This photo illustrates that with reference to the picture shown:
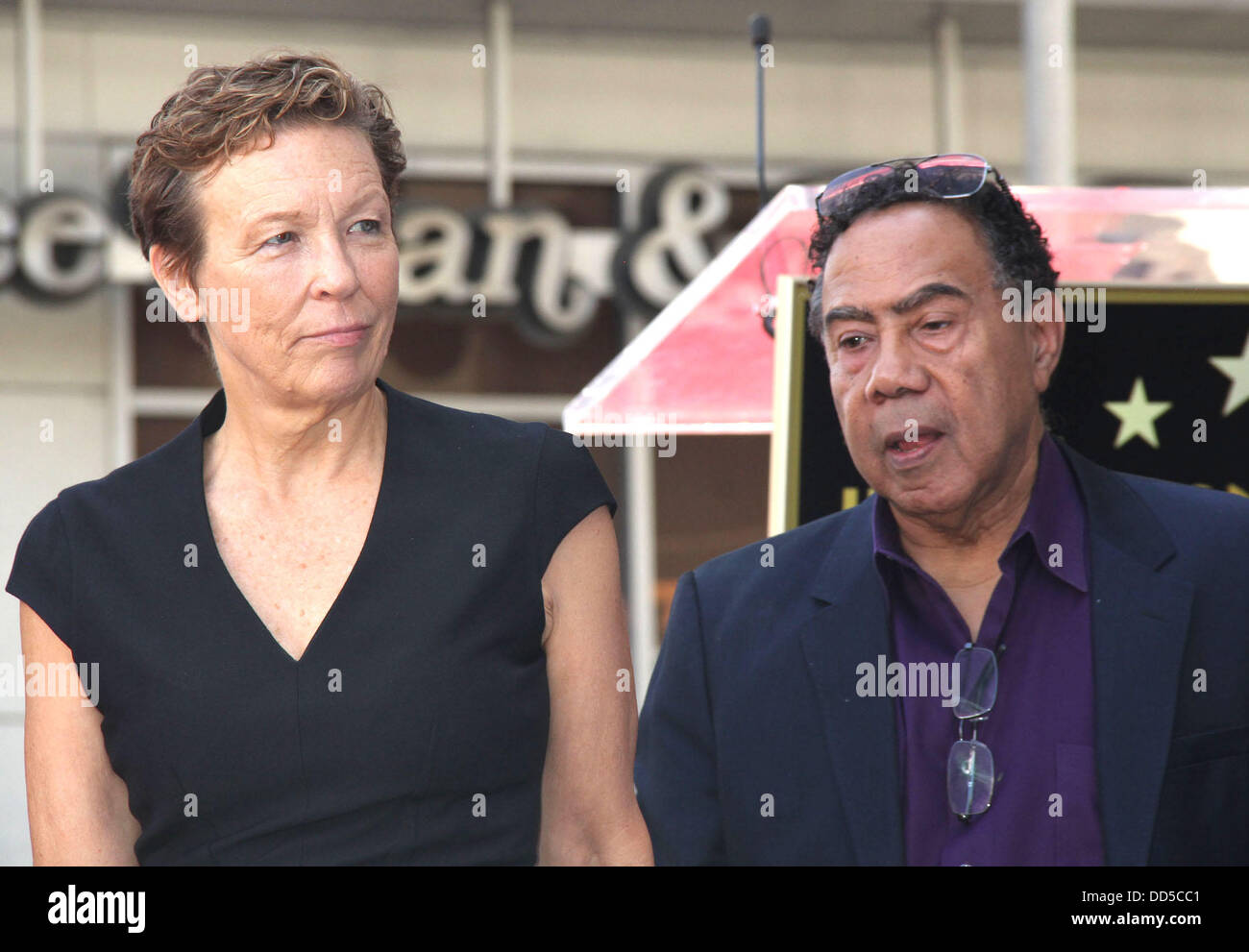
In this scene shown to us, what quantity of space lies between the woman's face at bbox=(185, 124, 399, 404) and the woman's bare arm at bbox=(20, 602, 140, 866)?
0.44m

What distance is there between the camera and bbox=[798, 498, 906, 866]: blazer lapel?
232 centimetres

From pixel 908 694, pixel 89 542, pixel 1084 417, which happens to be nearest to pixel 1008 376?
pixel 908 694

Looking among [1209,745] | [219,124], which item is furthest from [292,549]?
[1209,745]

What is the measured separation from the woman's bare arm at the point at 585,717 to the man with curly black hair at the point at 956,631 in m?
0.16

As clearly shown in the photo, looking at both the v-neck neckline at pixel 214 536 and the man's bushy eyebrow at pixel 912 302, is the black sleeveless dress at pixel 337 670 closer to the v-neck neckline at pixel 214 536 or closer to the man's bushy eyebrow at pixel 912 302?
the v-neck neckline at pixel 214 536

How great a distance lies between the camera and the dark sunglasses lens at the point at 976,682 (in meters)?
2.36

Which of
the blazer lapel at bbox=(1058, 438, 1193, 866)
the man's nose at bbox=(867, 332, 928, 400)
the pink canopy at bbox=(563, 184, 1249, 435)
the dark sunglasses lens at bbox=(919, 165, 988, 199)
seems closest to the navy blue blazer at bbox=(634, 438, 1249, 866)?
the blazer lapel at bbox=(1058, 438, 1193, 866)

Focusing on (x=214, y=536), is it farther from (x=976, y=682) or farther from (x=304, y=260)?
(x=976, y=682)

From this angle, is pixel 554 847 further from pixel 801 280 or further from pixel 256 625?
pixel 801 280

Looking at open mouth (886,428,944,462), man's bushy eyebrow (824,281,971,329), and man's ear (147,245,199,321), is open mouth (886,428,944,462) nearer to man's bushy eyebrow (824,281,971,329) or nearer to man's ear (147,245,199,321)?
man's bushy eyebrow (824,281,971,329)

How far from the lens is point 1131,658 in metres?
2.35

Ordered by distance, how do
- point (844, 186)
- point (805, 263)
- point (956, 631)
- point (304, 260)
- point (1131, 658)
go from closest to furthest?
point (304, 260)
point (1131, 658)
point (956, 631)
point (844, 186)
point (805, 263)

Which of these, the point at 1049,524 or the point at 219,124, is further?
the point at 1049,524

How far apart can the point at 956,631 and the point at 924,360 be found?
370mm
